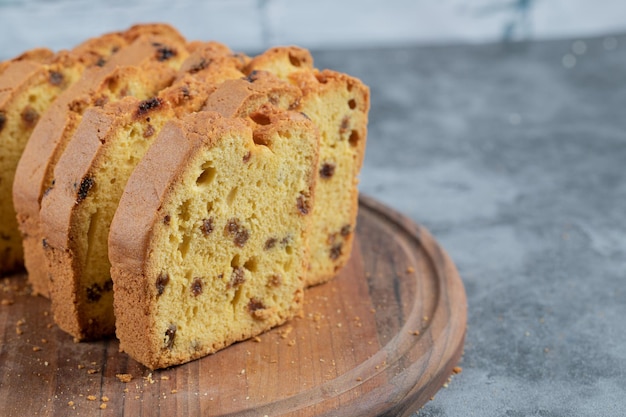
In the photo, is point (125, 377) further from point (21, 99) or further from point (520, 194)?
point (520, 194)

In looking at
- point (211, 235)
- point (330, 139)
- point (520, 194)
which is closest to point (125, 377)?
point (211, 235)

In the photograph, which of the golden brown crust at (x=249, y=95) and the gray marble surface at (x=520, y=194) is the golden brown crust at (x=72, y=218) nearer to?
the golden brown crust at (x=249, y=95)

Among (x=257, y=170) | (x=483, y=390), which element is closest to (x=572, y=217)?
(x=483, y=390)

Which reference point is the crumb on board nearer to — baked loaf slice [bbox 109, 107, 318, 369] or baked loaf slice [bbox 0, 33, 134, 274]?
baked loaf slice [bbox 109, 107, 318, 369]

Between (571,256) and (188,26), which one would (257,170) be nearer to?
(571,256)

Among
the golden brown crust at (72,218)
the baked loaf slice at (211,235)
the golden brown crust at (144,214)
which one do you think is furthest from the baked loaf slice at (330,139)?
the golden brown crust at (72,218)

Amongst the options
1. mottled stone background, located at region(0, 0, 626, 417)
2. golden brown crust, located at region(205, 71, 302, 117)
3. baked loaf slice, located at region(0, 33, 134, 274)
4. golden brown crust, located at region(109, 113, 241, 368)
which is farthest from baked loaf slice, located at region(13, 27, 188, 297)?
mottled stone background, located at region(0, 0, 626, 417)
